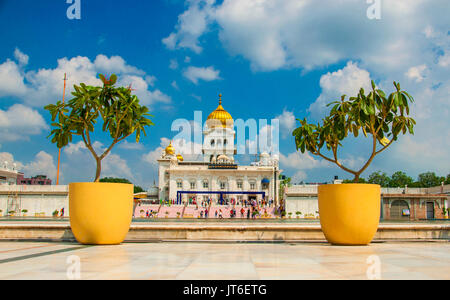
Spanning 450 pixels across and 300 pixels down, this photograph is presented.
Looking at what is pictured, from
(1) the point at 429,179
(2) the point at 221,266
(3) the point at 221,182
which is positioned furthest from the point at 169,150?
(2) the point at 221,266

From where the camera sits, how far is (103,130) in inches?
470

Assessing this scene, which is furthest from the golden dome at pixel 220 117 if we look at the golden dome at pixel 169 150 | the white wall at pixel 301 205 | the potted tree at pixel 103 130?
the potted tree at pixel 103 130

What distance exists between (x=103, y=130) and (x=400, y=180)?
8000 centimetres

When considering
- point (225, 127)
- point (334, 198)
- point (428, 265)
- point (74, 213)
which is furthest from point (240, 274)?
point (225, 127)

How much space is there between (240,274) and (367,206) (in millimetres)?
6449

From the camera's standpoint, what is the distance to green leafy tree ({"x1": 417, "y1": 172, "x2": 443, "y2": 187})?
78.3m

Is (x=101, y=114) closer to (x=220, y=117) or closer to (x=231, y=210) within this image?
(x=231, y=210)

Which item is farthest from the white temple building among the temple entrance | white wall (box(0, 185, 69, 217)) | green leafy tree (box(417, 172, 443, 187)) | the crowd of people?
green leafy tree (box(417, 172, 443, 187))

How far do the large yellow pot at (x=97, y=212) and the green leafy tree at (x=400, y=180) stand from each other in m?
78.0

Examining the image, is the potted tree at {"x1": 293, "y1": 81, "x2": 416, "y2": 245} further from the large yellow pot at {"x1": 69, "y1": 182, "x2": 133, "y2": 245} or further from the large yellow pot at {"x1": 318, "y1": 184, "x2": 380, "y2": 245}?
the large yellow pot at {"x1": 69, "y1": 182, "x2": 133, "y2": 245}

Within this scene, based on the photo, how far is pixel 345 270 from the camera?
5.99 m

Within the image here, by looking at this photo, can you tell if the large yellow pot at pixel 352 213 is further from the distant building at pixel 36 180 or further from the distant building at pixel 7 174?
the distant building at pixel 36 180

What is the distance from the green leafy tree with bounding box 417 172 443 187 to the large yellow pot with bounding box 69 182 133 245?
82.2 m
